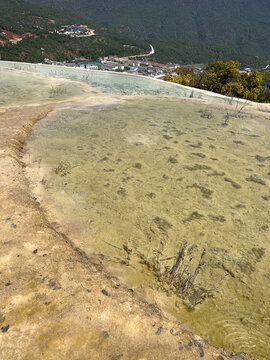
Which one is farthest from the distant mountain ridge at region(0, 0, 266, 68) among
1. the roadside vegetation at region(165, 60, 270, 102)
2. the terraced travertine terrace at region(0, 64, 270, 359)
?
the terraced travertine terrace at region(0, 64, 270, 359)

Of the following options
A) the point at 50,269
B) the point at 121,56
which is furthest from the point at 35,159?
the point at 121,56

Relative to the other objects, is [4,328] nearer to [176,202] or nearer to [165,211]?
[165,211]

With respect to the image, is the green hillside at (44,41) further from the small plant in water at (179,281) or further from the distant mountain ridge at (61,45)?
the small plant in water at (179,281)

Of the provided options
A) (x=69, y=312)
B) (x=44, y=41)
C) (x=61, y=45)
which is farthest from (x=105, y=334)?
(x=61, y=45)

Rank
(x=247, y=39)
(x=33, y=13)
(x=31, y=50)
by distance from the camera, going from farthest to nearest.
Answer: (x=247, y=39)
(x=33, y=13)
(x=31, y=50)

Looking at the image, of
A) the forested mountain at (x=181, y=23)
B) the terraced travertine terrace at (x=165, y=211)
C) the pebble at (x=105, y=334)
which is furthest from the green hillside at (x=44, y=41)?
the forested mountain at (x=181, y=23)

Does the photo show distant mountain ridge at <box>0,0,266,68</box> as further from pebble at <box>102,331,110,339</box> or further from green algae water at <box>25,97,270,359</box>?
pebble at <box>102,331,110,339</box>

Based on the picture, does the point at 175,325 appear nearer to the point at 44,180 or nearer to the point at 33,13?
the point at 44,180
